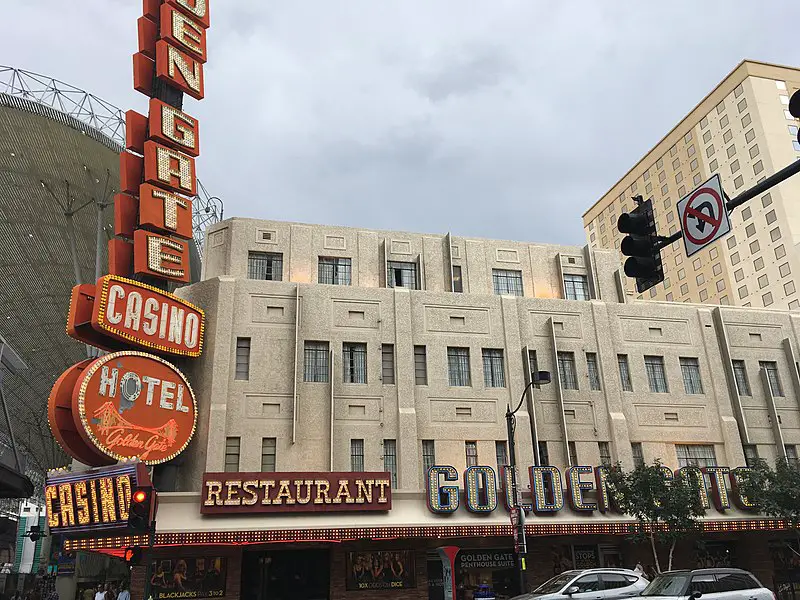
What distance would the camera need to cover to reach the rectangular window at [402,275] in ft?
114

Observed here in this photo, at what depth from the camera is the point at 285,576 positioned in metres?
26.5

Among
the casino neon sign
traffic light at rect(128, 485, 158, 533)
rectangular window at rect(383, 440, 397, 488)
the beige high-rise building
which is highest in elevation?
the beige high-rise building

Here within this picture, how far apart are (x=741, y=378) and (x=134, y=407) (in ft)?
95.8

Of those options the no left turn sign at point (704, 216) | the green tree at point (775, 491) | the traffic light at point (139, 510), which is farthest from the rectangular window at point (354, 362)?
the no left turn sign at point (704, 216)

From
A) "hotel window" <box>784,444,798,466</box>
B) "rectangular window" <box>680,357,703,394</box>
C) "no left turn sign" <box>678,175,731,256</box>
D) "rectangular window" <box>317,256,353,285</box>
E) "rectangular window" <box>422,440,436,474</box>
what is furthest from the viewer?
"rectangular window" <box>680,357,703,394</box>

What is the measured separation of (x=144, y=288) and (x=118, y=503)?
977 centimetres

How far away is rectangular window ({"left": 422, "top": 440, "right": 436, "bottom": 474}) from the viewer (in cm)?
2995

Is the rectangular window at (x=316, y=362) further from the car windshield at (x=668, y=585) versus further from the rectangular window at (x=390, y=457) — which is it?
the car windshield at (x=668, y=585)

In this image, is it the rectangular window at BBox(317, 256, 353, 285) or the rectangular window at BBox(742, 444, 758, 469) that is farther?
the rectangular window at BBox(317, 256, 353, 285)

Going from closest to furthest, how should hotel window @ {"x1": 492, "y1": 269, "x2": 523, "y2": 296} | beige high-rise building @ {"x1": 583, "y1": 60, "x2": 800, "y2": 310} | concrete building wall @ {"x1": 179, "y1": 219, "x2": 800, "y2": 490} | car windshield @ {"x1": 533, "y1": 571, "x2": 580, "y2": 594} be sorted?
car windshield @ {"x1": 533, "y1": 571, "x2": 580, "y2": 594} → concrete building wall @ {"x1": 179, "y1": 219, "x2": 800, "y2": 490} → hotel window @ {"x1": 492, "y1": 269, "x2": 523, "y2": 296} → beige high-rise building @ {"x1": 583, "y1": 60, "x2": 800, "y2": 310}

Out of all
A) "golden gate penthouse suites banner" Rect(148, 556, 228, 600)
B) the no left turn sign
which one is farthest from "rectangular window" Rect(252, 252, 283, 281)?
the no left turn sign

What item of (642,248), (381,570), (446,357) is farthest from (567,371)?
(642,248)

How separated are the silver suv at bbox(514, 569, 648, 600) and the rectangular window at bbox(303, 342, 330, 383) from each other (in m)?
14.2

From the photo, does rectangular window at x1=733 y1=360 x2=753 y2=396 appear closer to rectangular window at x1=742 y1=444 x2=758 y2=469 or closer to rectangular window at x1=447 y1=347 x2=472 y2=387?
rectangular window at x1=742 y1=444 x2=758 y2=469
